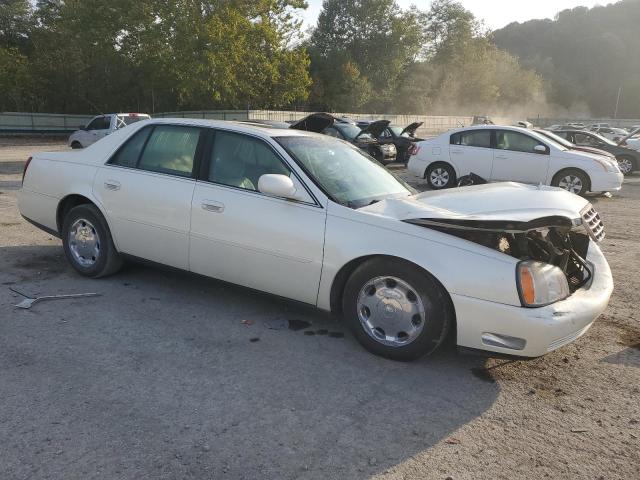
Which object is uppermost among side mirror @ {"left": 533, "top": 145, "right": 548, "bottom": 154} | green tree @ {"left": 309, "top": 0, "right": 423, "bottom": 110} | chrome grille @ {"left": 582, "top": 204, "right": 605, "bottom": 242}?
green tree @ {"left": 309, "top": 0, "right": 423, "bottom": 110}

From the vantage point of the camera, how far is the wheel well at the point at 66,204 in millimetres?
5035

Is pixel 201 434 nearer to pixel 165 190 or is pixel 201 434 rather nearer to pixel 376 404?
pixel 376 404

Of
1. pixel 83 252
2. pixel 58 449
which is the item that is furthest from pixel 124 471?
pixel 83 252

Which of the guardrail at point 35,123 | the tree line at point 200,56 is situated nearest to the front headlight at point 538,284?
the tree line at point 200,56

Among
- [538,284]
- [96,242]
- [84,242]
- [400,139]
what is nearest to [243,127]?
[96,242]

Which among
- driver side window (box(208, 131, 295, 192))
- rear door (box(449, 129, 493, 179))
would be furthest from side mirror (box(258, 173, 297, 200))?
rear door (box(449, 129, 493, 179))

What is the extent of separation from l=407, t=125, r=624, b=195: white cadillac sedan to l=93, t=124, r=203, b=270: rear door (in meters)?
8.49

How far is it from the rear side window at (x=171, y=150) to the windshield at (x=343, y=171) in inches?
31.7

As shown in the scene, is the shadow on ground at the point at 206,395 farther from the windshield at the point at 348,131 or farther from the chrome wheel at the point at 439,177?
the windshield at the point at 348,131

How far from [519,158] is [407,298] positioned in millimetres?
8967

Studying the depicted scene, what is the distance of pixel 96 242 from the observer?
4.91m

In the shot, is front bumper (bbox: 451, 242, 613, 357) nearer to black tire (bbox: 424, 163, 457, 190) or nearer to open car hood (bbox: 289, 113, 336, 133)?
open car hood (bbox: 289, 113, 336, 133)

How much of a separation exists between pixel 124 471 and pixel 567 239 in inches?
133

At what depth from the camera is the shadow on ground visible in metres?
2.51
